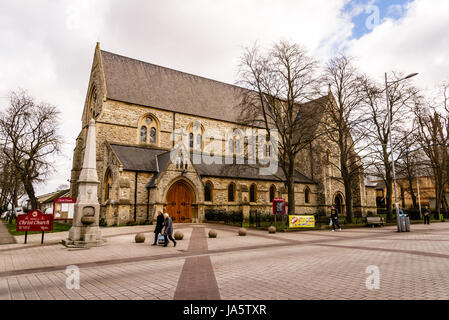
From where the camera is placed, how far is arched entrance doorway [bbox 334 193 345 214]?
3734 cm

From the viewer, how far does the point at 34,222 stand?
14055mm

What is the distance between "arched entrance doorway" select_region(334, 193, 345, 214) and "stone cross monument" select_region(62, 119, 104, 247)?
102 feet

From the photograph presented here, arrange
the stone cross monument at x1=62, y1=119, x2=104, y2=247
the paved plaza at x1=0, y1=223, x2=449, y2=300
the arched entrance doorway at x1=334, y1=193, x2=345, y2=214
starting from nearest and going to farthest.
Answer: the paved plaza at x1=0, y1=223, x2=449, y2=300
the stone cross monument at x1=62, y1=119, x2=104, y2=247
the arched entrance doorway at x1=334, y1=193, x2=345, y2=214

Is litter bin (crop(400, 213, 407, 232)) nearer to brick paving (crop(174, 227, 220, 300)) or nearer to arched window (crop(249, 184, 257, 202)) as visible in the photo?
arched window (crop(249, 184, 257, 202))

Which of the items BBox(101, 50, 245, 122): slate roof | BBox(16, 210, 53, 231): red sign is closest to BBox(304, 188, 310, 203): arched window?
BBox(101, 50, 245, 122): slate roof

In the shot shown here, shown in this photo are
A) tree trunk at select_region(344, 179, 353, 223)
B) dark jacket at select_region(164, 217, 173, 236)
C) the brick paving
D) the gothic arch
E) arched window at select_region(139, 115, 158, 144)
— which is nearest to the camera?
the brick paving

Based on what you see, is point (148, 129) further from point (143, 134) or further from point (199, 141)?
point (199, 141)

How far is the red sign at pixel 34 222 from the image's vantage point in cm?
1380

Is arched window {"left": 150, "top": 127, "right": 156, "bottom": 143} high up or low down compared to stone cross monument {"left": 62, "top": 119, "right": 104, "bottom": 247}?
up

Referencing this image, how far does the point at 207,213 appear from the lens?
2700 cm

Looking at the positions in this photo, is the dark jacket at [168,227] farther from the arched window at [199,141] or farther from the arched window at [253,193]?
the arched window at [199,141]

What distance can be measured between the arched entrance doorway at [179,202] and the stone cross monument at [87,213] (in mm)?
10895

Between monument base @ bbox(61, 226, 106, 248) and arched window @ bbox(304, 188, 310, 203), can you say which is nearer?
monument base @ bbox(61, 226, 106, 248)
